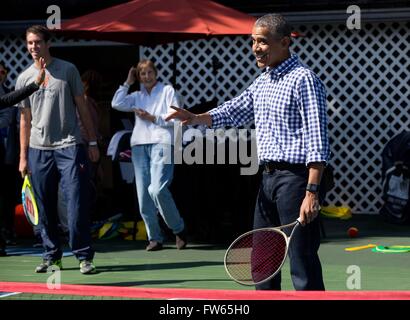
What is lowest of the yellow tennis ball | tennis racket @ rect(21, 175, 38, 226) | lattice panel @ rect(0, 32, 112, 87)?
the yellow tennis ball

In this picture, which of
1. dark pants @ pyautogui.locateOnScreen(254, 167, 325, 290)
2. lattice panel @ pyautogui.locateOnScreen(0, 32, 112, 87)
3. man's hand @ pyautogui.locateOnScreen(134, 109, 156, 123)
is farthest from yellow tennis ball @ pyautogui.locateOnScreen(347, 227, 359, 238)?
dark pants @ pyautogui.locateOnScreen(254, 167, 325, 290)

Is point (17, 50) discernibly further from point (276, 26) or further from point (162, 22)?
point (276, 26)

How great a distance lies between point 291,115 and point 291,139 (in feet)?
0.46

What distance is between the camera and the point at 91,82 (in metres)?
12.4

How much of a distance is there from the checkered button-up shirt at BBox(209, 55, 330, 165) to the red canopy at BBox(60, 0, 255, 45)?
17.0ft

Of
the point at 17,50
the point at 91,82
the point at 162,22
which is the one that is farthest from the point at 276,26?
the point at 17,50

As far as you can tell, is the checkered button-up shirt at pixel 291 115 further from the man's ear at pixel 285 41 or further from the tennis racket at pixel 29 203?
the tennis racket at pixel 29 203

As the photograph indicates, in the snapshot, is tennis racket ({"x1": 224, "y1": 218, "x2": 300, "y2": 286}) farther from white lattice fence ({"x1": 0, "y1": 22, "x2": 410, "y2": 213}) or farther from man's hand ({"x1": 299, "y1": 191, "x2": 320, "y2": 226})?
white lattice fence ({"x1": 0, "y1": 22, "x2": 410, "y2": 213})

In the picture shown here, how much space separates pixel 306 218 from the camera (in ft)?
20.7

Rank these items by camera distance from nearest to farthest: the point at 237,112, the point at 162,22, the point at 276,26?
the point at 276,26
the point at 237,112
the point at 162,22

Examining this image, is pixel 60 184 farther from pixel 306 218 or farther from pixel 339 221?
pixel 339 221

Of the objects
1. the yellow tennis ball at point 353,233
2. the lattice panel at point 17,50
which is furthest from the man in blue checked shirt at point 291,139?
the lattice panel at point 17,50

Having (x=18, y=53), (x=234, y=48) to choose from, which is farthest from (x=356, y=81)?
(x=18, y=53)

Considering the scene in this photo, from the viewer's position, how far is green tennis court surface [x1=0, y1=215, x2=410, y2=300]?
913cm
